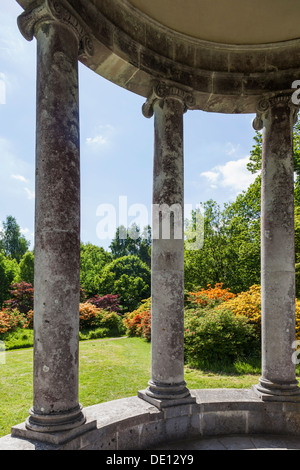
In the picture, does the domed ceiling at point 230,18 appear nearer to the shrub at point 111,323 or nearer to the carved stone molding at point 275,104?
the carved stone molding at point 275,104

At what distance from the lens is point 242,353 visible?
51.2m

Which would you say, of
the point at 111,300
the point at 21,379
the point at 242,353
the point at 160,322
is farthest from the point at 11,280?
the point at 160,322

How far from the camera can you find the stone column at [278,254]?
2464 cm

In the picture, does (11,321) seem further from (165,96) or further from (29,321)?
(165,96)

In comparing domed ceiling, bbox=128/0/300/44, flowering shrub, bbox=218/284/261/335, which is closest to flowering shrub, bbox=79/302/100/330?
flowering shrub, bbox=218/284/261/335

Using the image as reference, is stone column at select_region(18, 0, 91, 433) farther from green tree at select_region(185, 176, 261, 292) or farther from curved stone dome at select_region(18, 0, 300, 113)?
green tree at select_region(185, 176, 261, 292)

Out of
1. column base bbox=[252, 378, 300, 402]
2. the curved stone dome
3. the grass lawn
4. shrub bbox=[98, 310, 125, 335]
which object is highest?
the curved stone dome

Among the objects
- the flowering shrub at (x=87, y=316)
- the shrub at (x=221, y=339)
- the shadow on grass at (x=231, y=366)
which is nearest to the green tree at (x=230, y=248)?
the flowering shrub at (x=87, y=316)

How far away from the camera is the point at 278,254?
25547 millimetres

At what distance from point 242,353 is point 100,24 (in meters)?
47.5

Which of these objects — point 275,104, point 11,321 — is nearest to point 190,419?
point 275,104

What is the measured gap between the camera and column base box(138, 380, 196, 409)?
73.9ft

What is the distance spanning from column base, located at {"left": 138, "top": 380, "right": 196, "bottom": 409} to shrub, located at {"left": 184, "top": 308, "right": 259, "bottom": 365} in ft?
95.4
